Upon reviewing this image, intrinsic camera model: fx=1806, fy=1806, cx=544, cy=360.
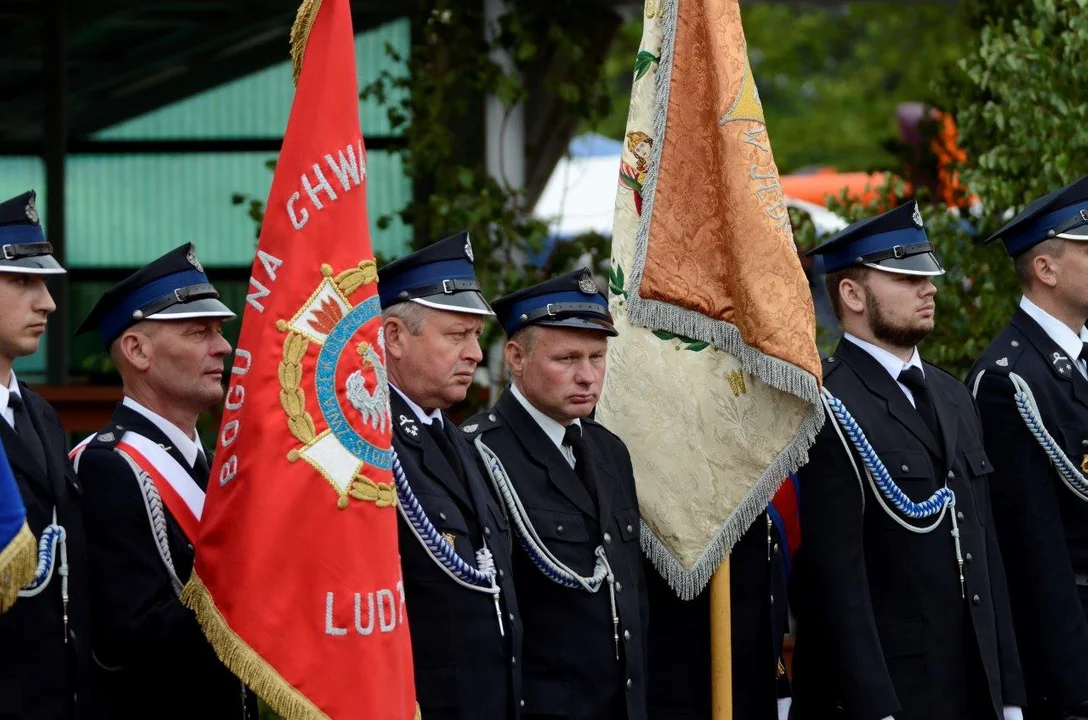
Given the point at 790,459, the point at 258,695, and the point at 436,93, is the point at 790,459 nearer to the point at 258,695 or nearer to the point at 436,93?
the point at 258,695

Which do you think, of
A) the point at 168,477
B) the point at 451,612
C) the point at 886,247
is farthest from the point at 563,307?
the point at 168,477

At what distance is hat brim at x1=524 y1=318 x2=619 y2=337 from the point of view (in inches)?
195

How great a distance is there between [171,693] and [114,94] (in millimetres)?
5147

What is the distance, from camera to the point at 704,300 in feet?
17.2

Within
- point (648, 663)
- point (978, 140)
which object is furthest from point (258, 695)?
point (978, 140)

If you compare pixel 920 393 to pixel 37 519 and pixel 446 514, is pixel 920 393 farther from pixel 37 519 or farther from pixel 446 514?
pixel 37 519

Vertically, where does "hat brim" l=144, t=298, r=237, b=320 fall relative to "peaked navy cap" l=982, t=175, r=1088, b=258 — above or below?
below

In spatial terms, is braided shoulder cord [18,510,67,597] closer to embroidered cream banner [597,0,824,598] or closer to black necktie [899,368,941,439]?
embroidered cream banner [597,0,824,598]

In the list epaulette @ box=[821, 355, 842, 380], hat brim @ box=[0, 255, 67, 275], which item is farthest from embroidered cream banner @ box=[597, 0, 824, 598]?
hat brim @ box=[0, 255, 67, 275]

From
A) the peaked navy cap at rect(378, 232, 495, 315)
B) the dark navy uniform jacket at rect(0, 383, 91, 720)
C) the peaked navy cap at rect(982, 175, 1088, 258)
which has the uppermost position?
the peaked navy cap at rect(982, 175, 1088, 258)

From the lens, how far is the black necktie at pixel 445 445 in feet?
15.3

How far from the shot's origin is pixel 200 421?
8227 millimetres

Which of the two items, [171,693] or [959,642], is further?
[959,642]

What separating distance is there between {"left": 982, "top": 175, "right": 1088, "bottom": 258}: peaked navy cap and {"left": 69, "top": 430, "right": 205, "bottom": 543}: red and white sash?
2814 millimetres
